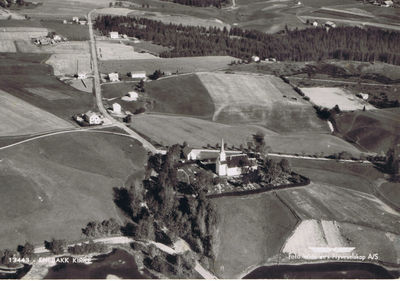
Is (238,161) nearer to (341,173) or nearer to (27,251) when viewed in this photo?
(341,173)

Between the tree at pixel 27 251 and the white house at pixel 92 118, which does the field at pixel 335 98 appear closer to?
the white house at pixel 92 118

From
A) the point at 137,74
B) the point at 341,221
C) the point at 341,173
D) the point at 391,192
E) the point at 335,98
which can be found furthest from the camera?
the point at 137,74

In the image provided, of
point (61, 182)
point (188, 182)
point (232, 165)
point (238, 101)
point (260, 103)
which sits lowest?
point (188, 182)

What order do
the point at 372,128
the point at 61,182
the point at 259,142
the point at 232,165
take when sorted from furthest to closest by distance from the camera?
the point at 372,128 → the point at 259,142 → the point at 232,165 → the point at 61,182

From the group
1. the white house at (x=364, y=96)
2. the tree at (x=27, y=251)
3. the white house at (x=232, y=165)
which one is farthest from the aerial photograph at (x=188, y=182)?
the white house at (x=364, y=96)

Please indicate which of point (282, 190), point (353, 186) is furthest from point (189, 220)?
point (353, 186)

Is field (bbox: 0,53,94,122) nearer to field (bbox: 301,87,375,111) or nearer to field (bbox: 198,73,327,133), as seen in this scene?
field (bbox: 198,73,327,133)

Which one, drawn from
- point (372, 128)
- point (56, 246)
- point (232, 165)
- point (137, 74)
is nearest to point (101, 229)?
point (56, 246)
